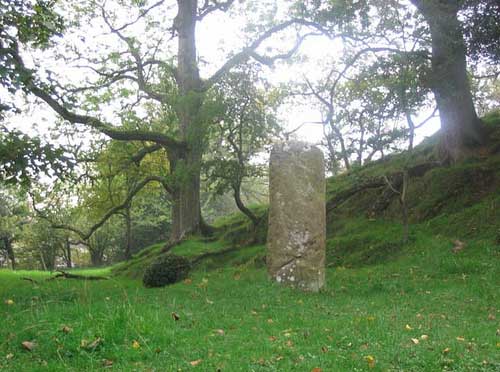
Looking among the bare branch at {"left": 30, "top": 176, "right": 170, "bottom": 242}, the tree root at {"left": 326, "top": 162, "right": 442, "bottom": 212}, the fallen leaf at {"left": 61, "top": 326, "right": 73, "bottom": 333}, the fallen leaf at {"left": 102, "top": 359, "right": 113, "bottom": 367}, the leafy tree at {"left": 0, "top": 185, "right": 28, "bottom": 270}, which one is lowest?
the fallen leaf at {"left": 102, "top": 359, "right": 113, "bottom": 367}

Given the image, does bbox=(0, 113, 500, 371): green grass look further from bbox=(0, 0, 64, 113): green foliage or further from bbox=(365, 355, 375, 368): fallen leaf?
bbox=(0, 0, 64, 113): green foliage

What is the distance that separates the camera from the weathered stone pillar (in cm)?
1109

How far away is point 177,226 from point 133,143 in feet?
16.2

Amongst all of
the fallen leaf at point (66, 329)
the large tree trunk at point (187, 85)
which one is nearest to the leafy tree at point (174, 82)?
the large tree trunk at point (187, 85)

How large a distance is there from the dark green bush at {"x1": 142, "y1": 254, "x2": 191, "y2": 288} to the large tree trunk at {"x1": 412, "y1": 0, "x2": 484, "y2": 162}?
10.2 metres

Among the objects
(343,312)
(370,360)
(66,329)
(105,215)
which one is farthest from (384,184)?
(105,215)

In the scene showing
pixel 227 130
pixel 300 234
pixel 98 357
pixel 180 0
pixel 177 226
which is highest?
pixel 180 0

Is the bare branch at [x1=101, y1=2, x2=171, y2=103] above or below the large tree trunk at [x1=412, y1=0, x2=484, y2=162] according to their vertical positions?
above

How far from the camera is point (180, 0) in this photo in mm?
23312

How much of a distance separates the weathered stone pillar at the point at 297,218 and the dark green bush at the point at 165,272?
245 inches

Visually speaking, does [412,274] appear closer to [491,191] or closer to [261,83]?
[491,191]

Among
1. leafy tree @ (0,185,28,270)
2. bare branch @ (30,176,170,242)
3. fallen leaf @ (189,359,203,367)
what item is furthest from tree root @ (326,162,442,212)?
leafy tree @ (0,185,28,270)

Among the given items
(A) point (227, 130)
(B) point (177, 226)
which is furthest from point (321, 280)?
(B) point (177, 226)

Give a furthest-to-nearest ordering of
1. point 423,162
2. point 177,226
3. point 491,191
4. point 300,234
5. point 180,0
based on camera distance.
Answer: point 177,226, point 180,0, point 423,162, point 491,191, point 300,234
